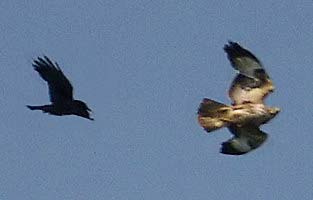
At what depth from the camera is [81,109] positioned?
21.3m

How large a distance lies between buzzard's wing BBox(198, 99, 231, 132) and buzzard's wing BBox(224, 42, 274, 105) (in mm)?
806

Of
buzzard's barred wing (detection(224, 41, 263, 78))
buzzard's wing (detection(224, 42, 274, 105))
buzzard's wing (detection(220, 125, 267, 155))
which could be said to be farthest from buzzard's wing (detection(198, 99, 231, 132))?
buzzard's barred wing (detection(224, 41, 263, 78))

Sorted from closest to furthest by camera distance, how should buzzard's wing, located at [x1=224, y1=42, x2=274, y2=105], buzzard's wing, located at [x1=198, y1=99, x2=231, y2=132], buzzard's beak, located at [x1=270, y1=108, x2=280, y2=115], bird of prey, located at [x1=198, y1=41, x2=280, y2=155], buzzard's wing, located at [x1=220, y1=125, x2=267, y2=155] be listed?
buzzard's wing, located at [x1=198, y1=99, x2=231, y2=132]
bird of prey, located at [x1=198, y1=41, x2=280, y2=155]
buzzard's beak, located at [x1=270, y1=108, x2=280, y2=115]
buzzard's wing, located at [x1=220, y1=125, x2=267, y2=155]
buzzard's wing, located at [x1=224, y1=42, x2=274, y2=105]

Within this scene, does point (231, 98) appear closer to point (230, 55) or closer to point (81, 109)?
point (230, 55)

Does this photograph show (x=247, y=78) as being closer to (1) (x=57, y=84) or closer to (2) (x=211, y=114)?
(2) (x=211, y=114)

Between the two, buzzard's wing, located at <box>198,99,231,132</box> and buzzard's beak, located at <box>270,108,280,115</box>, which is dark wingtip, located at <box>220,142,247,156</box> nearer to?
buzzard's wing, located at <box>198,99,231,132</box>

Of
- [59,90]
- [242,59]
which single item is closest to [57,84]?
[59,90]

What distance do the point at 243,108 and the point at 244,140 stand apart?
2.02 feet

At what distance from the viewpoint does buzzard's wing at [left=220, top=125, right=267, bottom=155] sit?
64.0 ft

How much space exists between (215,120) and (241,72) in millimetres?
1558

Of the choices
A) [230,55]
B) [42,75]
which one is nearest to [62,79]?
[42,75]

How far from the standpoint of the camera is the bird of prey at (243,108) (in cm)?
1873

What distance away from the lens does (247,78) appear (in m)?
20.0

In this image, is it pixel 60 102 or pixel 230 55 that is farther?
pixel 60 102
